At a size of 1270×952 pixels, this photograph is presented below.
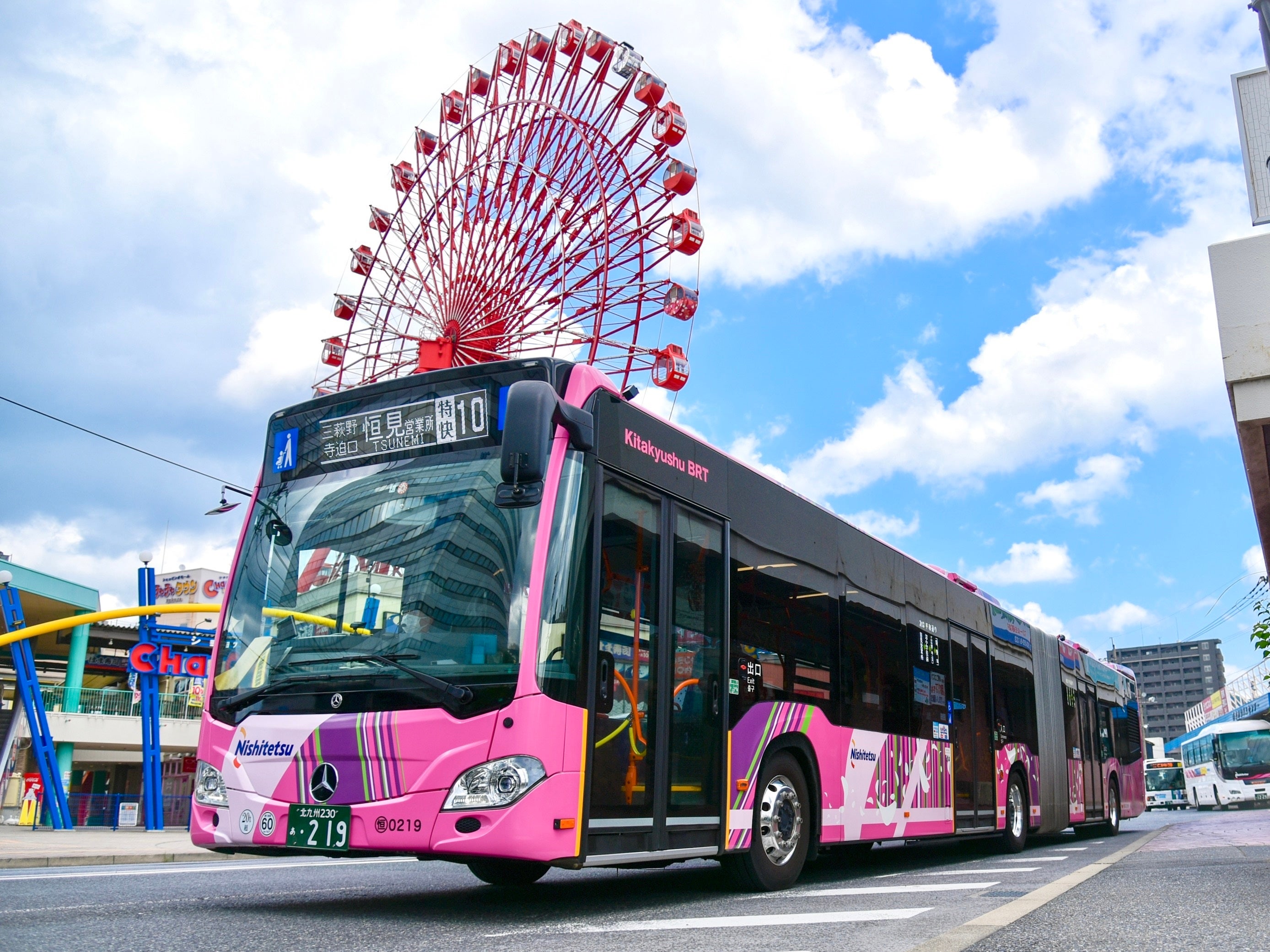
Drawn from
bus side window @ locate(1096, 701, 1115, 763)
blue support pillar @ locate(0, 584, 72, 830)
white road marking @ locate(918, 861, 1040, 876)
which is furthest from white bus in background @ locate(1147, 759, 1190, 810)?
white road marking @ locate(918, 861, 1040, 876)

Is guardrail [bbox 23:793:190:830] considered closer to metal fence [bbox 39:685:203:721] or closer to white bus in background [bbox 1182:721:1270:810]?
metal fence [bbox 39:685:203:721]

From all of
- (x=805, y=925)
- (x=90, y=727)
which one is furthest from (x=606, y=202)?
(x=90, y=727)

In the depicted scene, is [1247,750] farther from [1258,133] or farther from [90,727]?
[90,727]

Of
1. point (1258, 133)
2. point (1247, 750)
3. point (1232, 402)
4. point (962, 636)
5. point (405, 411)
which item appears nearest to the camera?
point (405, 411)

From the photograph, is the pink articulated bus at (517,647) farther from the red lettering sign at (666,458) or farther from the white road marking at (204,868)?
the white road marking at (204,868)

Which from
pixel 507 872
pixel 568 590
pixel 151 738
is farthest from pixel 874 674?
pixel 151 738

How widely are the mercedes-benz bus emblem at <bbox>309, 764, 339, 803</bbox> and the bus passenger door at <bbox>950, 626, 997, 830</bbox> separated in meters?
6.74

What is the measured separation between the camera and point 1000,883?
6922 millimetres

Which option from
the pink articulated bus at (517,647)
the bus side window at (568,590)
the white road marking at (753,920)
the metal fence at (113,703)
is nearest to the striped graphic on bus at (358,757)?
the pink articulated bus at (517,647)

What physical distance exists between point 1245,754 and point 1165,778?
20566 mm

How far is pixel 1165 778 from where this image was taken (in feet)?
182

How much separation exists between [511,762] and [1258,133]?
9227 mm

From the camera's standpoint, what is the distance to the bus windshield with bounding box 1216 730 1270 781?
3659cm

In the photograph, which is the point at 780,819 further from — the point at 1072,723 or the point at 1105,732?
the point at 1105,732
